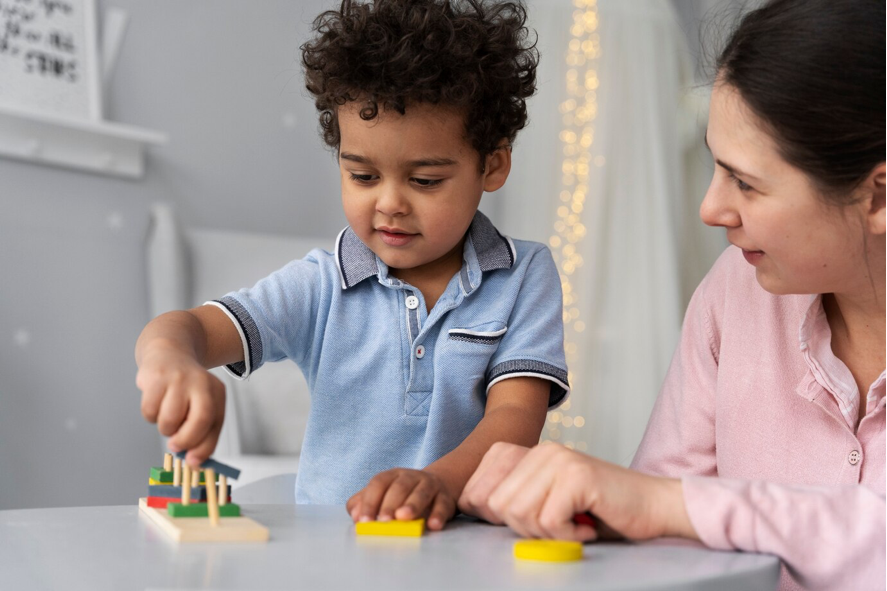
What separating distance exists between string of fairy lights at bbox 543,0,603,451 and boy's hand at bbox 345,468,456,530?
6.34 feet

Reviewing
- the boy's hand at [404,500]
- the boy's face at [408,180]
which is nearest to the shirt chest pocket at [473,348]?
the boy's face at [408,180]

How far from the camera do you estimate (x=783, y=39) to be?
782 millimetres

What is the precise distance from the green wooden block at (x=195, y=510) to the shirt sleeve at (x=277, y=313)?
34 centimetres

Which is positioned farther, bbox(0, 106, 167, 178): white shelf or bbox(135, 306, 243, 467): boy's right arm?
bbox(0, 106, 167, 178): white shelf

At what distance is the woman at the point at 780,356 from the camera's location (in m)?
0.62

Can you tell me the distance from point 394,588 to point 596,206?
7.37 feet

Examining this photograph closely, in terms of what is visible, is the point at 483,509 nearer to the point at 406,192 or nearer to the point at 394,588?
the point at 394,588

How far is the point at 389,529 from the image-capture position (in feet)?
2.12

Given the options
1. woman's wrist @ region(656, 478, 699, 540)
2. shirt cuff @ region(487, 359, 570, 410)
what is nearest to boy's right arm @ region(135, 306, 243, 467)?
woman's wrist @ region(656, 478, 699, 540)

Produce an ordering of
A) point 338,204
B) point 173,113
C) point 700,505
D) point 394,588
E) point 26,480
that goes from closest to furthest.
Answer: point 394,588 → point 700,505 → point 26,480 → point 173,113 → point 338,204

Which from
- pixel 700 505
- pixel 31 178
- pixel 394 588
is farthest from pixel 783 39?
pixel 31 178

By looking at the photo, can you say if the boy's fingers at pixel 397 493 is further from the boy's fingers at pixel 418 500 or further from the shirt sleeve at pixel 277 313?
the shirt sleeve at pixel 277 313

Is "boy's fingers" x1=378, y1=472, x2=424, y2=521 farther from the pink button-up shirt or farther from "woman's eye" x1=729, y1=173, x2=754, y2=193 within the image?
"woman's eye" x1=729, y1=173, x2=754, y2=193

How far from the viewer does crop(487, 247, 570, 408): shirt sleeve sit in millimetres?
1051
